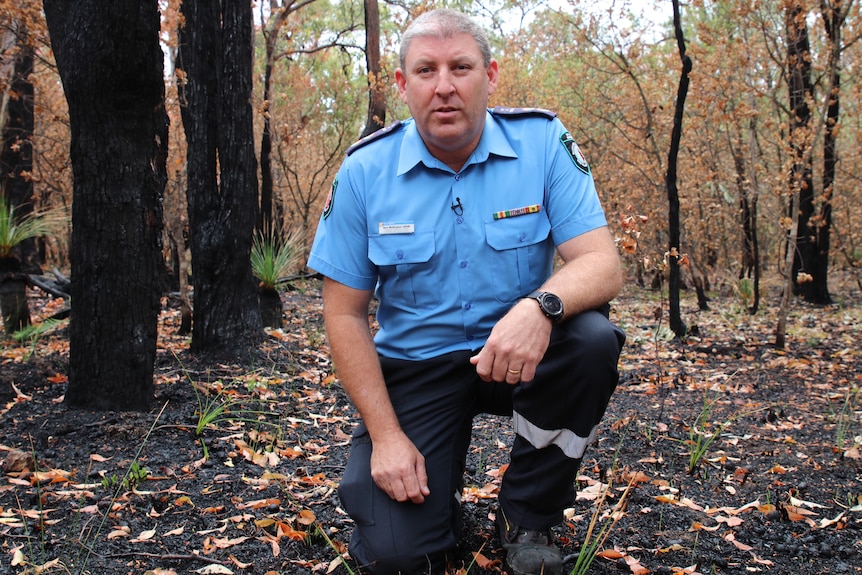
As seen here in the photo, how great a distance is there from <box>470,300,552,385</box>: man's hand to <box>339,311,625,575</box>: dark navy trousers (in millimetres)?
141

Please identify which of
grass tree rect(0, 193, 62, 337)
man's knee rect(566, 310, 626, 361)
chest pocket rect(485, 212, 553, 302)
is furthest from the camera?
grass tree rect(0, 193, 62, 337)

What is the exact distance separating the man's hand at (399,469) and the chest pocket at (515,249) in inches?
21.2

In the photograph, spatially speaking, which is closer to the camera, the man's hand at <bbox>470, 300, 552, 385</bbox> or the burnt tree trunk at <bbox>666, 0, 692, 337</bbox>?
the man's hand at <bbox>470, 300, 552, 385</bbox>

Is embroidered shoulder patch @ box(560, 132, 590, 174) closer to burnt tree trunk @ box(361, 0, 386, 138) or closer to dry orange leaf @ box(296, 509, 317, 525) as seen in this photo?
dry orange leaf @ box(296, 509, 317, 525)

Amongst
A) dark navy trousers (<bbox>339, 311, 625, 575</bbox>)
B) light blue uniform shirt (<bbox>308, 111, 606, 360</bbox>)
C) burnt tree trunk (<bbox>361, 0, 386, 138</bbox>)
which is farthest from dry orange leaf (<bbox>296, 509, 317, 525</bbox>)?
burnt tree trunk (<bbox>361, 0, 386, 138</bbox>)

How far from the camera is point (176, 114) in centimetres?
929

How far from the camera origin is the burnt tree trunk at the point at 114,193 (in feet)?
10.3

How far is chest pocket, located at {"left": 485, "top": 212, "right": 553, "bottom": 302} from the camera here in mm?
2170

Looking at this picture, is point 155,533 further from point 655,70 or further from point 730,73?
point 655,70

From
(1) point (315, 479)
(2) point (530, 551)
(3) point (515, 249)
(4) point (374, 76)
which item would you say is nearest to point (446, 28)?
(3) point (515, 249)

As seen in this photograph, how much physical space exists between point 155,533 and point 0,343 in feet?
12.5

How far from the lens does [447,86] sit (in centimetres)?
209

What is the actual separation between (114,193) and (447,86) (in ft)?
6.30

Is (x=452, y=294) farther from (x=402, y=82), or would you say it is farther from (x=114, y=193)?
(x=114, y=193)
